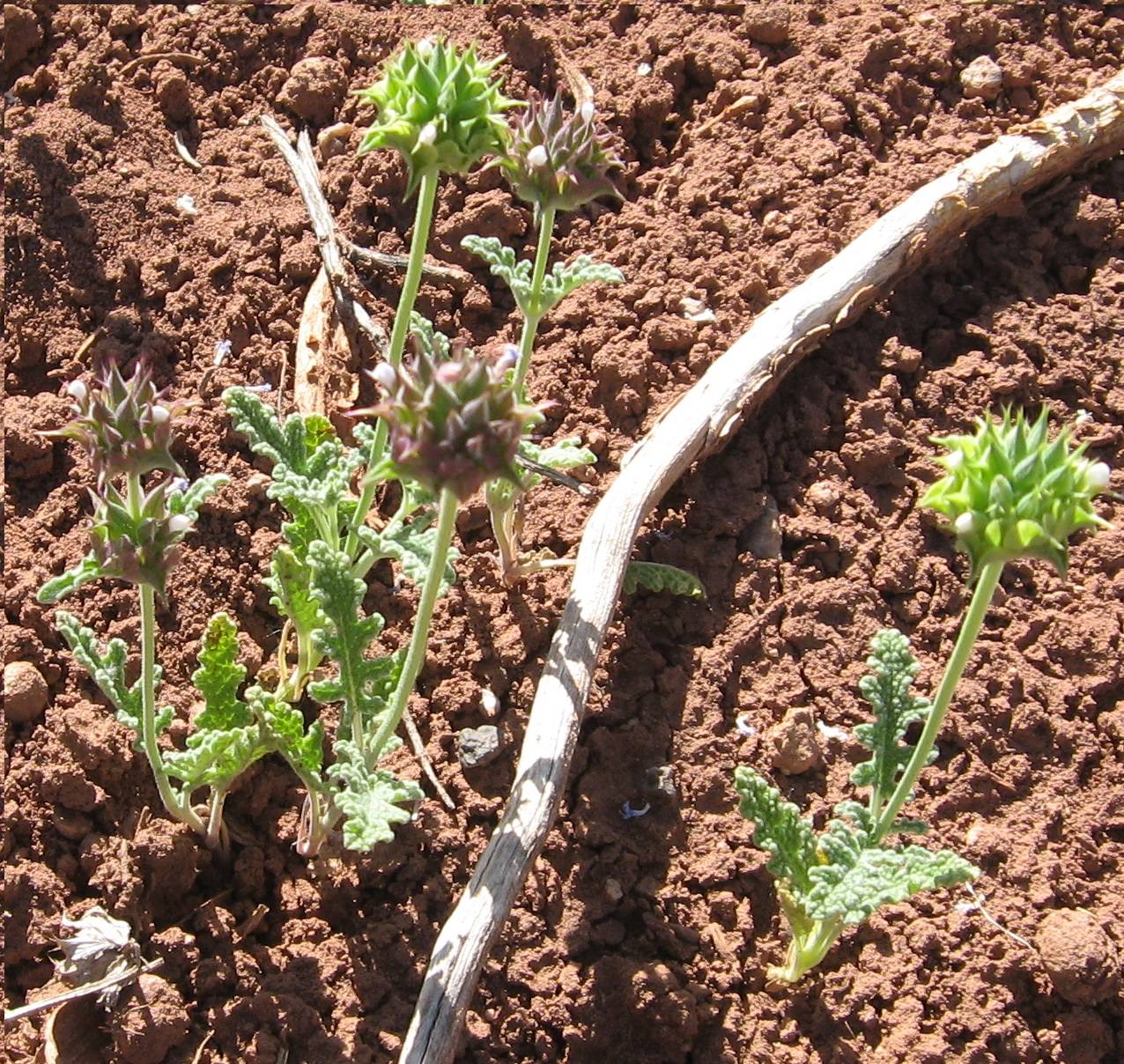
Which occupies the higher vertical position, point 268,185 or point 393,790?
point 268,185

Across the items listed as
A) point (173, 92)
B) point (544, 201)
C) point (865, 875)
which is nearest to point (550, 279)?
point (544, 201)

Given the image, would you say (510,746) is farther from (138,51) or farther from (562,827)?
(138,51)

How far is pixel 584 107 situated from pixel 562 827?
6.35 ft

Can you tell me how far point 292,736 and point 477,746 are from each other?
1.90ft

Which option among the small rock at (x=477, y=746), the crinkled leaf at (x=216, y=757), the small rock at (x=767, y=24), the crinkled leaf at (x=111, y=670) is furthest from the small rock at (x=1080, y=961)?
the small rock at (x=767, y=24)

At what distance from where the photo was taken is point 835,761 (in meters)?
3.61

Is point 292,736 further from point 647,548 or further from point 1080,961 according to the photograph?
point 1080,961

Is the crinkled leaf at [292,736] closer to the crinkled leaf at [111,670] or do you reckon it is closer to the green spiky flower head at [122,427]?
the crinkled leaf at [111,670]

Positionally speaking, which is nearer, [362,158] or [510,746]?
[510,746]

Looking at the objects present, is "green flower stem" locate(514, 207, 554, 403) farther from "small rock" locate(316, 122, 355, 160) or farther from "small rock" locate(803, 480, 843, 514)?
"small rock" locate(316, 122, 355, 160)

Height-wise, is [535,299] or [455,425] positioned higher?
[455,425]

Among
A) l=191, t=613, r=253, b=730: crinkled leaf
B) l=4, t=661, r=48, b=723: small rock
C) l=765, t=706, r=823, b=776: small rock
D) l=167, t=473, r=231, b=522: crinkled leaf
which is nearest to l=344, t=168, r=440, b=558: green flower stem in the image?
l=167, t=473, r=231, b=522: crinkled leaf

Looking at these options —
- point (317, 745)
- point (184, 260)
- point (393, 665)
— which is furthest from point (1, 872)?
point (184, 260)

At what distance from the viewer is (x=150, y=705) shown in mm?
3029
